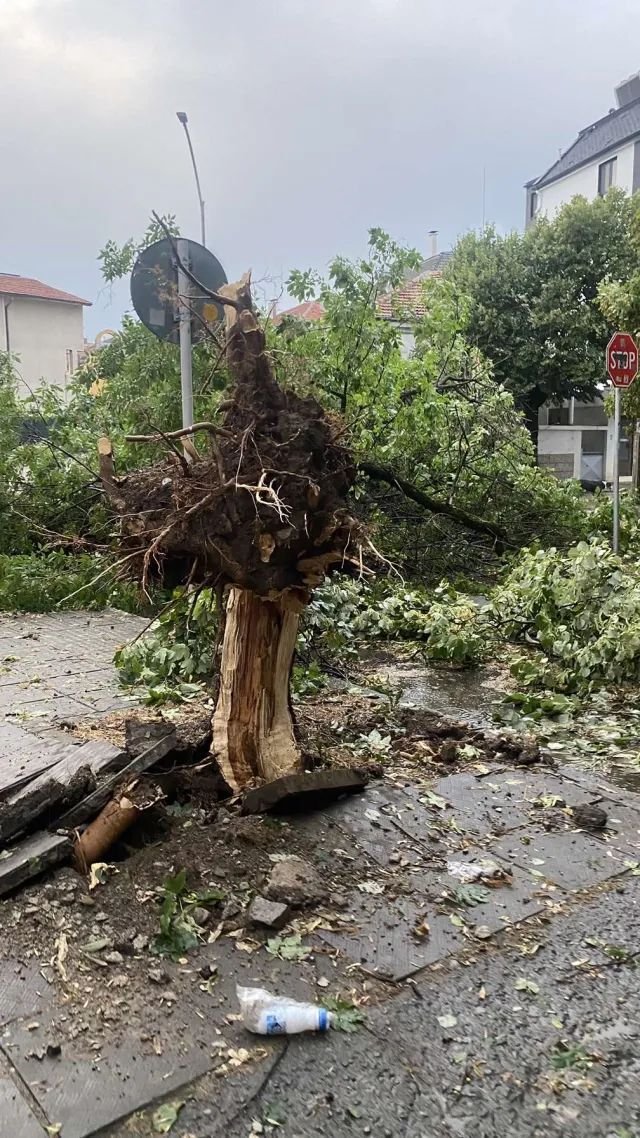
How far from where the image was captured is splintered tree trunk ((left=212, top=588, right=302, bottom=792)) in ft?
11.2

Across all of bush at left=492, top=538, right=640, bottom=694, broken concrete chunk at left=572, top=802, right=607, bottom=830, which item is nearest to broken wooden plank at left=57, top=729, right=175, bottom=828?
broken concrete chunk at left=572, top=802, right=607, bottom=830

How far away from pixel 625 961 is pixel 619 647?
10.0 feet

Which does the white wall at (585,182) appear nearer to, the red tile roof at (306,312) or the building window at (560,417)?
the building window at (560,417)

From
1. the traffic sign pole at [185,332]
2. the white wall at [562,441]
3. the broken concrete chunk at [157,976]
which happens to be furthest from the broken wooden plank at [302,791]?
the white wall at [562,441]

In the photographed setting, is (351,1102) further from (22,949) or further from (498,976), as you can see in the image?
(22,949)

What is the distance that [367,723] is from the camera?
14.4 feet

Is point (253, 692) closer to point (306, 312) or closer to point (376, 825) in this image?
point (376, 825)

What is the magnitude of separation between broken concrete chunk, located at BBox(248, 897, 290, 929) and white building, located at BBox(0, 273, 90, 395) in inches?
1335

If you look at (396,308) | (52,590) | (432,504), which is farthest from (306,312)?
(52,590)

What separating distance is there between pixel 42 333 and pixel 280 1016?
3707 centimetres

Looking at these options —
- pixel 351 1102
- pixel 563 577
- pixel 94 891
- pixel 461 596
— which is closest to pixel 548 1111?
pixel 351 1102

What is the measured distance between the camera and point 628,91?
3684cm

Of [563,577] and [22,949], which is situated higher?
[563,577]

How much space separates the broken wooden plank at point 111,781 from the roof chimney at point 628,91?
41.2 m
